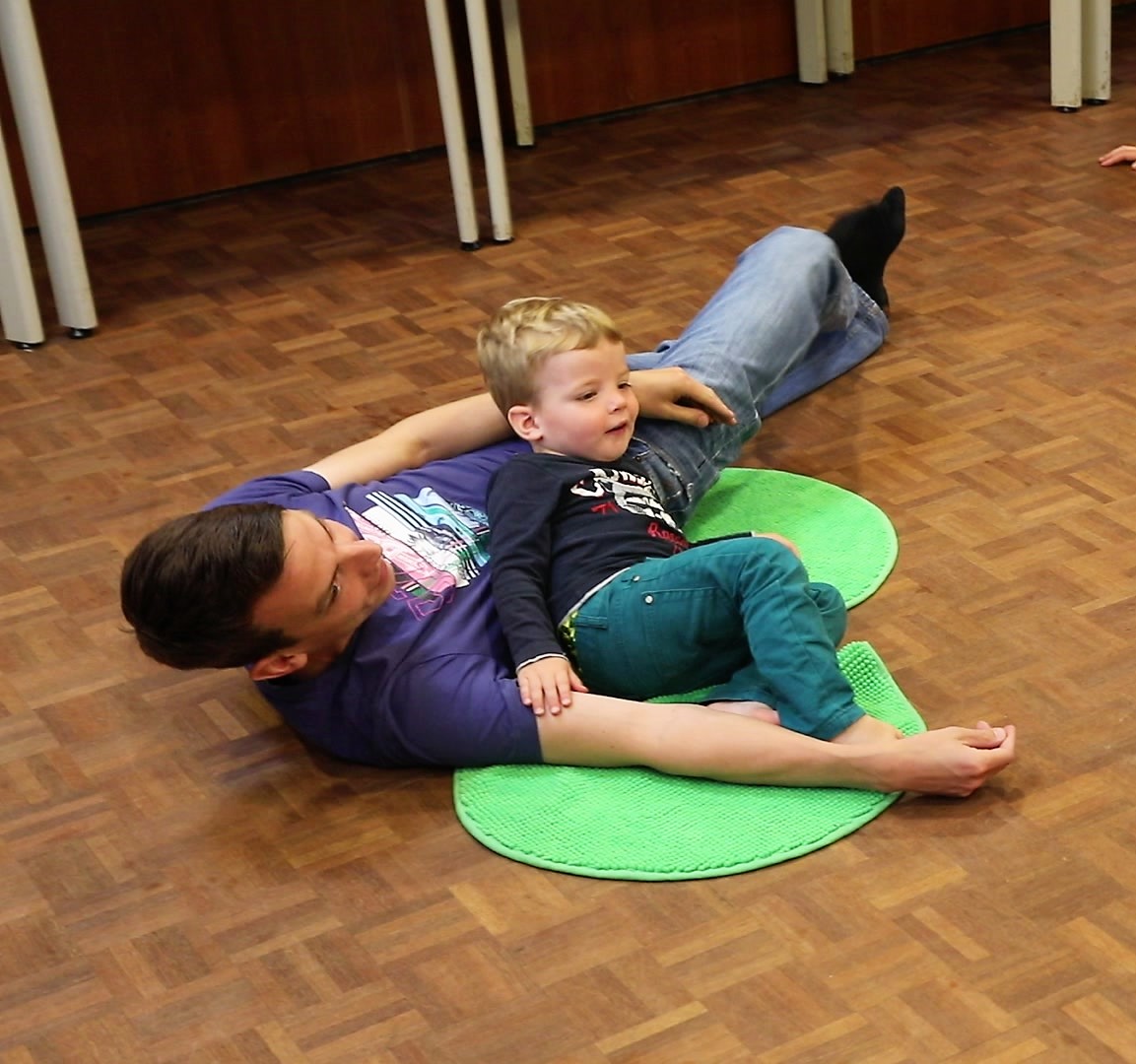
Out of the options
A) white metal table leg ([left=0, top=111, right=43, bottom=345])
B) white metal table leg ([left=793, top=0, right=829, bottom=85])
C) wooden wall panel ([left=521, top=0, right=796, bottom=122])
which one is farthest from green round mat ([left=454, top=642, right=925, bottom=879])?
white metal table leg ([left=793, top=0, right=829, bottom=85])

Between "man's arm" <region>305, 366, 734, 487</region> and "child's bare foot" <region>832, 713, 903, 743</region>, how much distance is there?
49cm

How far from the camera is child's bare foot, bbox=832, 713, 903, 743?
1.57 meters

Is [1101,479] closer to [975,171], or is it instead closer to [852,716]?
[852,716]

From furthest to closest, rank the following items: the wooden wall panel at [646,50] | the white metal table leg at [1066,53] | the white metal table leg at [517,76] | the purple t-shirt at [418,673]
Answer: the wooden wall panel at [646,50] → the white metal table leg at [517,76] → the white metal table leg at [1066,53] → the purple t-shirt at [418,673]

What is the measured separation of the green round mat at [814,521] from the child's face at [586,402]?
26 centimetres

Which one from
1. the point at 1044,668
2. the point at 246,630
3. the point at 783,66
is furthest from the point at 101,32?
the point at 1044,668

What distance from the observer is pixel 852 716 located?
1572 millimetres

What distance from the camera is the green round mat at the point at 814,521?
1921 millimetres

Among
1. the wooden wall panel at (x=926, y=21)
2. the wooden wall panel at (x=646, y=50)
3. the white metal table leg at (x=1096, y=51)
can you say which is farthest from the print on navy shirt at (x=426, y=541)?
the wooden wall panel at (x=926, y=21)

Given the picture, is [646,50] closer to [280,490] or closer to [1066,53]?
[1066,53]

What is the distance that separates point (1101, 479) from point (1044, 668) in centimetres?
41

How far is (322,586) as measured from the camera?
157 cm

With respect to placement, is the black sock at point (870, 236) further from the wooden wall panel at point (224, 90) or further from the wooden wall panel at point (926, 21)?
the wooden wall panel at point (926, 21)

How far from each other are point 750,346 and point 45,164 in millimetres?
1230
